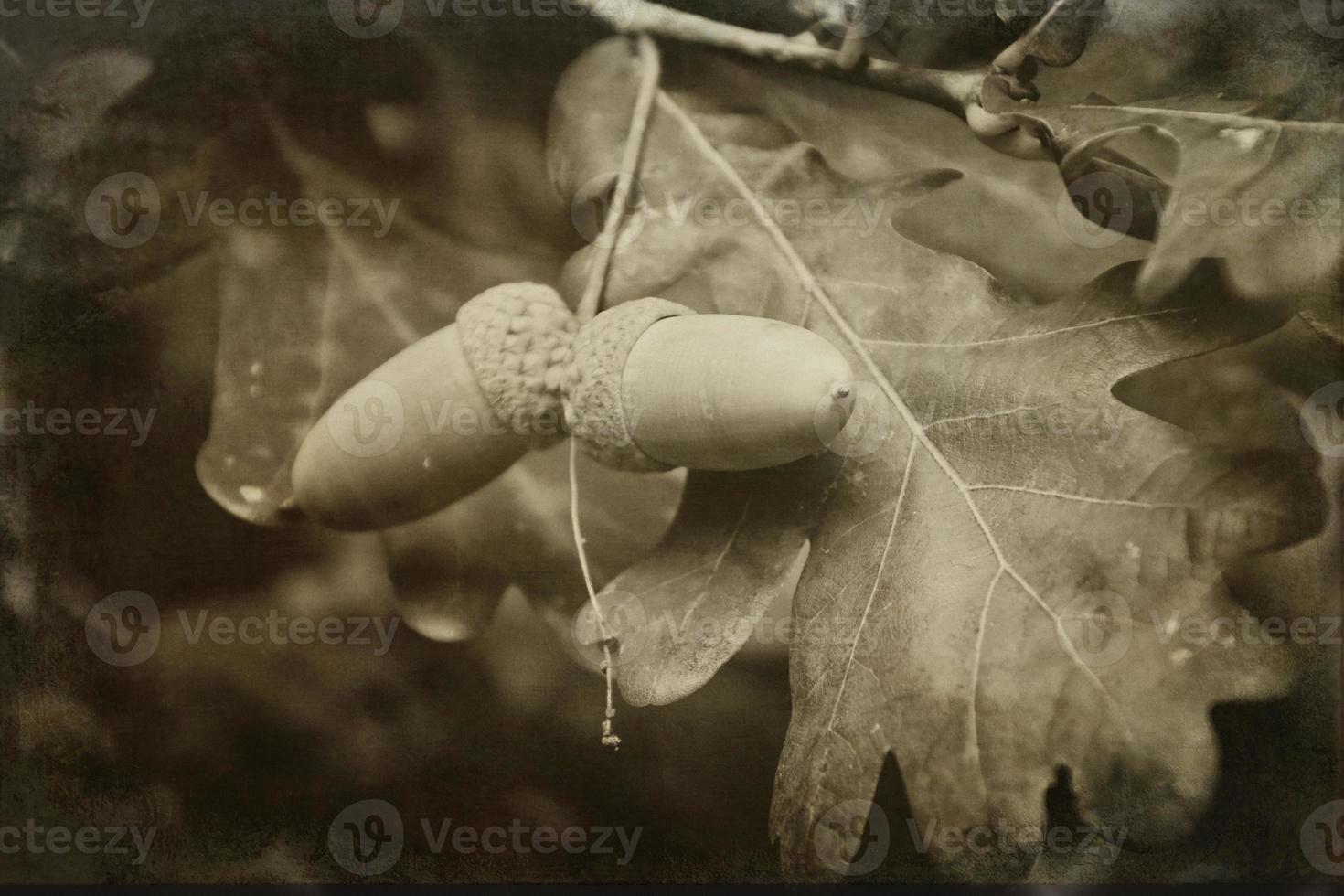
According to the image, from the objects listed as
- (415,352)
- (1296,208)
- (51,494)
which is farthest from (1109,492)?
(51,494)

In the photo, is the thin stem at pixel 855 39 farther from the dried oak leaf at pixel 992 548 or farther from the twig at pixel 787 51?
the dried oak leaf at pixel 992 548

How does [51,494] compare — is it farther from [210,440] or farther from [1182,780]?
[1182,780]

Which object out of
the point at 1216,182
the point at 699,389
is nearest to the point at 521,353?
the point at 699,389

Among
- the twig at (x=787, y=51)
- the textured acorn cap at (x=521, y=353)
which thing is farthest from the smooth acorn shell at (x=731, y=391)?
the twig at (x=787, y=51)

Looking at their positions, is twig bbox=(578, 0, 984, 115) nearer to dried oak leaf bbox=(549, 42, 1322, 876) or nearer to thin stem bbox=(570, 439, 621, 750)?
dried oak leaf bbox=(549, 42, 1322, 876)
